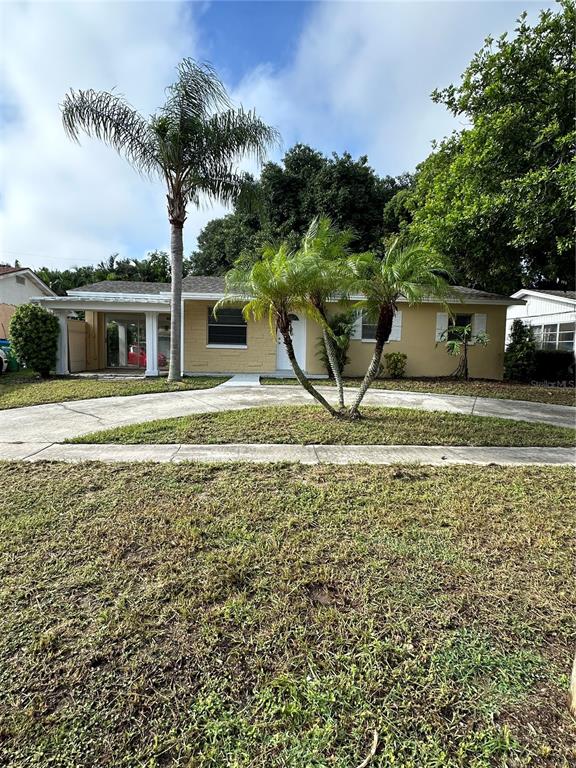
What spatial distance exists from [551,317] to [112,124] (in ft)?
61.0

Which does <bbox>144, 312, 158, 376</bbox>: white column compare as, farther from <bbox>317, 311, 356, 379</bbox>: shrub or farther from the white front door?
<bbox>317, 311, 356, 379</bbox>: shrub

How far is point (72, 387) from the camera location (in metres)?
11.1

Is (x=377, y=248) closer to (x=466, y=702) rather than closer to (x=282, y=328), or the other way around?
(x=282, y=328)

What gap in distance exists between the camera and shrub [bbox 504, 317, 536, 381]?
15.4 m

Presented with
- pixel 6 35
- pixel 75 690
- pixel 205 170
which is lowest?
pixel 75 690

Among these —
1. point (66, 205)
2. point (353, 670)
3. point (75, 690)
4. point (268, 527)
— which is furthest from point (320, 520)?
point (66, 205)

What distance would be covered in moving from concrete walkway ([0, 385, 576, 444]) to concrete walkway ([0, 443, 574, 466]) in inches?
25.6

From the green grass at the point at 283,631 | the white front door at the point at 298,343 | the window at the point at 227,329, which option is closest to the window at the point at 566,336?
the white front door at the point at 298,343

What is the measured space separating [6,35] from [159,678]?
7956 mm

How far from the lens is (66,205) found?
16.5m

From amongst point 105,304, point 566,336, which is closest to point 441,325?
point 566,336

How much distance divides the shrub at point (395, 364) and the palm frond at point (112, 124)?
9519 mm

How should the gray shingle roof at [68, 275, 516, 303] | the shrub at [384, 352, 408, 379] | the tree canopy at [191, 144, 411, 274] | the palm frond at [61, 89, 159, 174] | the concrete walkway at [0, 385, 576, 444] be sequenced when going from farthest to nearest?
the tree canopy at [191, 144, 411, 274] → the shrub at [384, 352, 408, 379] → the gray shingle roof at [68, 275, 516, 303] → the palm frond at [61, 89, 159, 174] → the concrete walkway at [0, 385, 576, 444]

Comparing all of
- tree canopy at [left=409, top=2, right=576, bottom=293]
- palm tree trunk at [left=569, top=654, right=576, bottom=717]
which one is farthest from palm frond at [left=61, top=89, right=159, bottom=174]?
palm tree trunk at [left=569, top=654, right=576, bottom=717]
